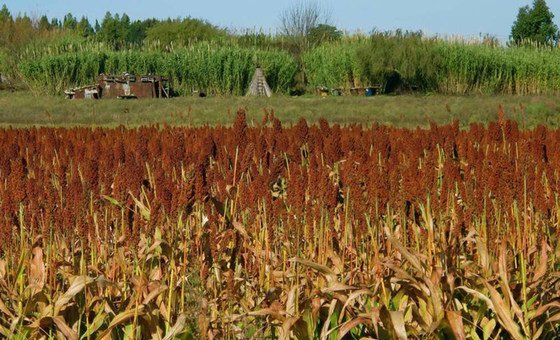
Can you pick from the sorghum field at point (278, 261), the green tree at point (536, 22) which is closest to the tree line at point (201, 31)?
the green tree at point (536, 22)

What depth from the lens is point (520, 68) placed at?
99.3ft

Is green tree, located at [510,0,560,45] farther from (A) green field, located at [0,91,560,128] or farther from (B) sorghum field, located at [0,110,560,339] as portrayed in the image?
(B) sorghum field, located at [0,110,560,339]

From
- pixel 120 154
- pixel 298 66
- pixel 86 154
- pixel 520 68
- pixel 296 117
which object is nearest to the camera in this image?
pixel 120 154

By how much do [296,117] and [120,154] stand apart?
14515 mm

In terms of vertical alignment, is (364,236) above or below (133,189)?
below

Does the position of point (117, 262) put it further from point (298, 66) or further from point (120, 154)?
point (298, 66)

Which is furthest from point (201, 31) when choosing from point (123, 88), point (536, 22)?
point (123, 88)

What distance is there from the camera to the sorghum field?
4773 mm

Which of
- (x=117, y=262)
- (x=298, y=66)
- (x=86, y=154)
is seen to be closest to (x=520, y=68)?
(x=298, y=66)

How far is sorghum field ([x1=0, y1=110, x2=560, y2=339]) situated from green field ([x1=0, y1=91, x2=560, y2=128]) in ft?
45.2

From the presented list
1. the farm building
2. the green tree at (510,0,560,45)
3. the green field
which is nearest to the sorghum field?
the green field

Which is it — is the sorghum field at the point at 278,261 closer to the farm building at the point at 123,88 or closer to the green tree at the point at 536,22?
the farm building at the point at 123,88

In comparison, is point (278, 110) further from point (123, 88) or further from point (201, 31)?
point (201, 31)

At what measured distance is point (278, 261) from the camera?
5812 millimetres
